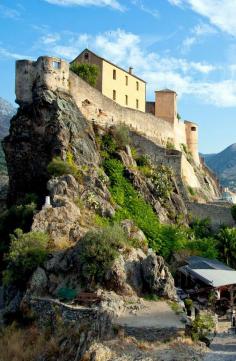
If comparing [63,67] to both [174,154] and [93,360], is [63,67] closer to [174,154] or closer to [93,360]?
[174,154]

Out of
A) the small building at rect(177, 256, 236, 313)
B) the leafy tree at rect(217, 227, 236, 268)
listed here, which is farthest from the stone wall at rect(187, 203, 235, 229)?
the small building at rect(177, 256, 236, 313)

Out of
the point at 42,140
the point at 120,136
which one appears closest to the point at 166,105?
the point at 120,136

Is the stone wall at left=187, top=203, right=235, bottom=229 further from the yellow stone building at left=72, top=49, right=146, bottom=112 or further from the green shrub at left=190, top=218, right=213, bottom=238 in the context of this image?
the yellow stone building at left=72, top=49, right=146, bottom=112

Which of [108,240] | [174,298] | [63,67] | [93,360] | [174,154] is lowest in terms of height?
[93,360]

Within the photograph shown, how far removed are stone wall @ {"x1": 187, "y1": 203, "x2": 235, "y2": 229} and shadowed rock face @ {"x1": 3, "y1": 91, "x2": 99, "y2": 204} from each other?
987cm

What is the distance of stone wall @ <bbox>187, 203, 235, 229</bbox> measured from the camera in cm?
4456

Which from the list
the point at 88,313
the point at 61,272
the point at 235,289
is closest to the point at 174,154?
the point at 235,289

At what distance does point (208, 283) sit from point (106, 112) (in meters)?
20.0

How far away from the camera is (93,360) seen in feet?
62.5

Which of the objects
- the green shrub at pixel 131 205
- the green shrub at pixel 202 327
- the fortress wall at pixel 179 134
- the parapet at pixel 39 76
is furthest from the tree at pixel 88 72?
the green shrub at pixel 202 327

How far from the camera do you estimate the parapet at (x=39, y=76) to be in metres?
40.6

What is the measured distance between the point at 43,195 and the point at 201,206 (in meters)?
14.4

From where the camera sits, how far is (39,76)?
40.8 meters

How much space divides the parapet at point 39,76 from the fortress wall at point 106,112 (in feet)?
4.46
